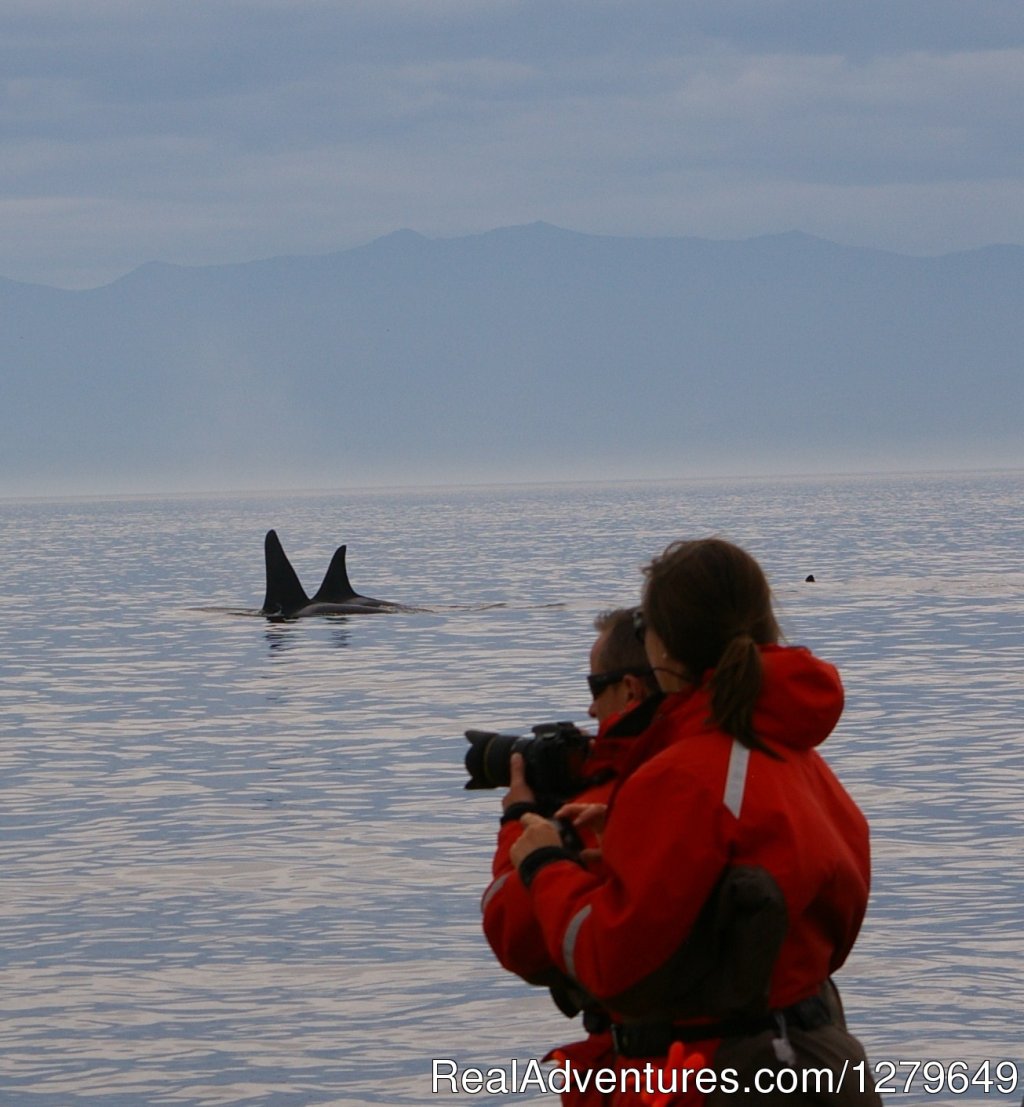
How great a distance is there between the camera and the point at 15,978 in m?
10.9

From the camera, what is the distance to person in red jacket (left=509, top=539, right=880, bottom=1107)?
4.20 metres

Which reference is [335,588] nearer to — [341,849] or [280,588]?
[280,588]

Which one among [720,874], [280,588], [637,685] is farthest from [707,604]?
[280,588]

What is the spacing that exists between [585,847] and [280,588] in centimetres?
3875

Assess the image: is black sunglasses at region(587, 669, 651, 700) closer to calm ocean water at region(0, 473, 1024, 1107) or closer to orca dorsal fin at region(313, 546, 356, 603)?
calm ocean water at region(0, 473, 1024, 1107)

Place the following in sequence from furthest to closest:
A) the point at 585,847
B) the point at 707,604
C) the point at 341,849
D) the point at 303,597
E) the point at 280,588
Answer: the point at 303,597, the point at 280,588, the point at 341,849, the point at 585,847, the point at 707,604

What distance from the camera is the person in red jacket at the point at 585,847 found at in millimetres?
4637

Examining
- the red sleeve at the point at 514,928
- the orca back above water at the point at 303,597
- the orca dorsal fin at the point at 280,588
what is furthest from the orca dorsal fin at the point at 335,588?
the red sleeve at the point at 514,928

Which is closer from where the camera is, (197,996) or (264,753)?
(197,996)

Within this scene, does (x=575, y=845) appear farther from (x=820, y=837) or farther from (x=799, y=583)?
(x=799, y=583)

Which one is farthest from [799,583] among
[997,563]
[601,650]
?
[601,650]

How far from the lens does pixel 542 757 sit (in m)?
4.73

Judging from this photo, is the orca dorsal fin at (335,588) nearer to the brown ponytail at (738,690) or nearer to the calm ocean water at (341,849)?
the calm ocean water at (341,849)

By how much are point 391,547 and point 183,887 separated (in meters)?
80.6
